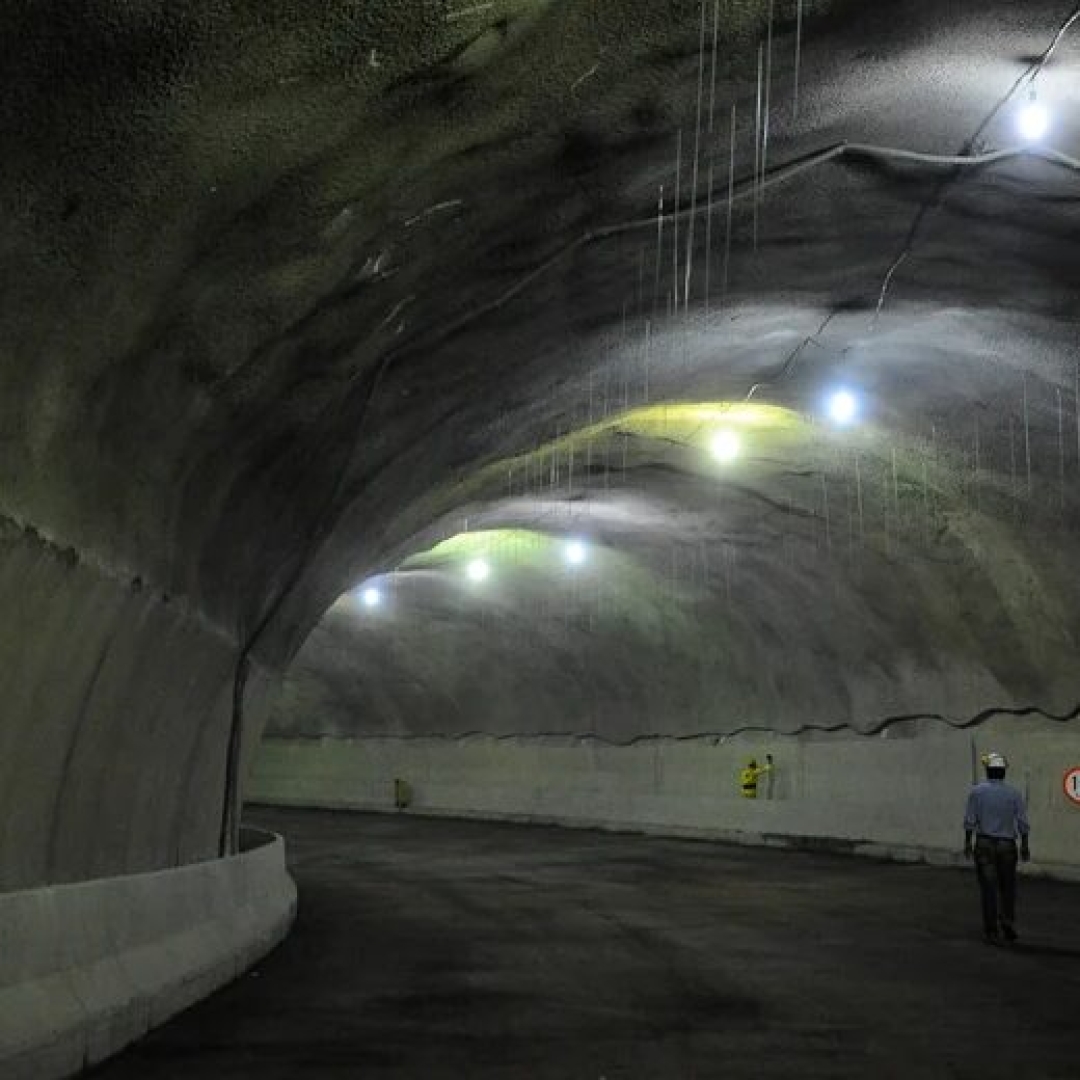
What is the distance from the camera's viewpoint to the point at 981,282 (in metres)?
12.8

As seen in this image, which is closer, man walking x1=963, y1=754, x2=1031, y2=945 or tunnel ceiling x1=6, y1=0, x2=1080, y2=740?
tunnel ceiling x1=6, y1=0, x2=1080, y2=740

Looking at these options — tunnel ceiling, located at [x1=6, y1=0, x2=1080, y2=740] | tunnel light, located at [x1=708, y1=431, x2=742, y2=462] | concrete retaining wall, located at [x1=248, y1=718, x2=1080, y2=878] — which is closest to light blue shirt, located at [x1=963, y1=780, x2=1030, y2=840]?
tunnel ceiling, located at [x1=6, y1=0, x2=1080, y2=740]

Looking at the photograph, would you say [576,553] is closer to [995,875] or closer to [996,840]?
[995,875]

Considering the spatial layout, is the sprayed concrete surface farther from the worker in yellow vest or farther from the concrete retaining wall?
the worker in yellow vest

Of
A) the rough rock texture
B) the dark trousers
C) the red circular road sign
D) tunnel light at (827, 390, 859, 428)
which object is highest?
tunnel light at (827, 390, 859, 428)

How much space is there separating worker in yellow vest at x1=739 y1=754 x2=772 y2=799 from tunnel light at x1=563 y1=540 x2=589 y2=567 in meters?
4.87

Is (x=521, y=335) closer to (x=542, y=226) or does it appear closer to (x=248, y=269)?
(x=542, y=226)

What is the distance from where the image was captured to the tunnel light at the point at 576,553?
91.4 feet

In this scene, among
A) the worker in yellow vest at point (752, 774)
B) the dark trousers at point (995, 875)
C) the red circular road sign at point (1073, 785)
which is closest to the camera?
the dark trousers at point (995, 875)

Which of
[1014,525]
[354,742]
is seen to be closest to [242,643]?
[1014,525]

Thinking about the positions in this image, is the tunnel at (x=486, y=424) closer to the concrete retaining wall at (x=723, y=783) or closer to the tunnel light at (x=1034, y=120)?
the tunnel light at (x=1034, y=120)

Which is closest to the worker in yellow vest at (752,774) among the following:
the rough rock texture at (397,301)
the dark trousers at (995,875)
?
the rough rock texture at (397,301)

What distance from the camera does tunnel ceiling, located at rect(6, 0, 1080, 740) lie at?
6238 millimetres

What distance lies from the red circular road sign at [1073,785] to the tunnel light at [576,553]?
32.6 feet
